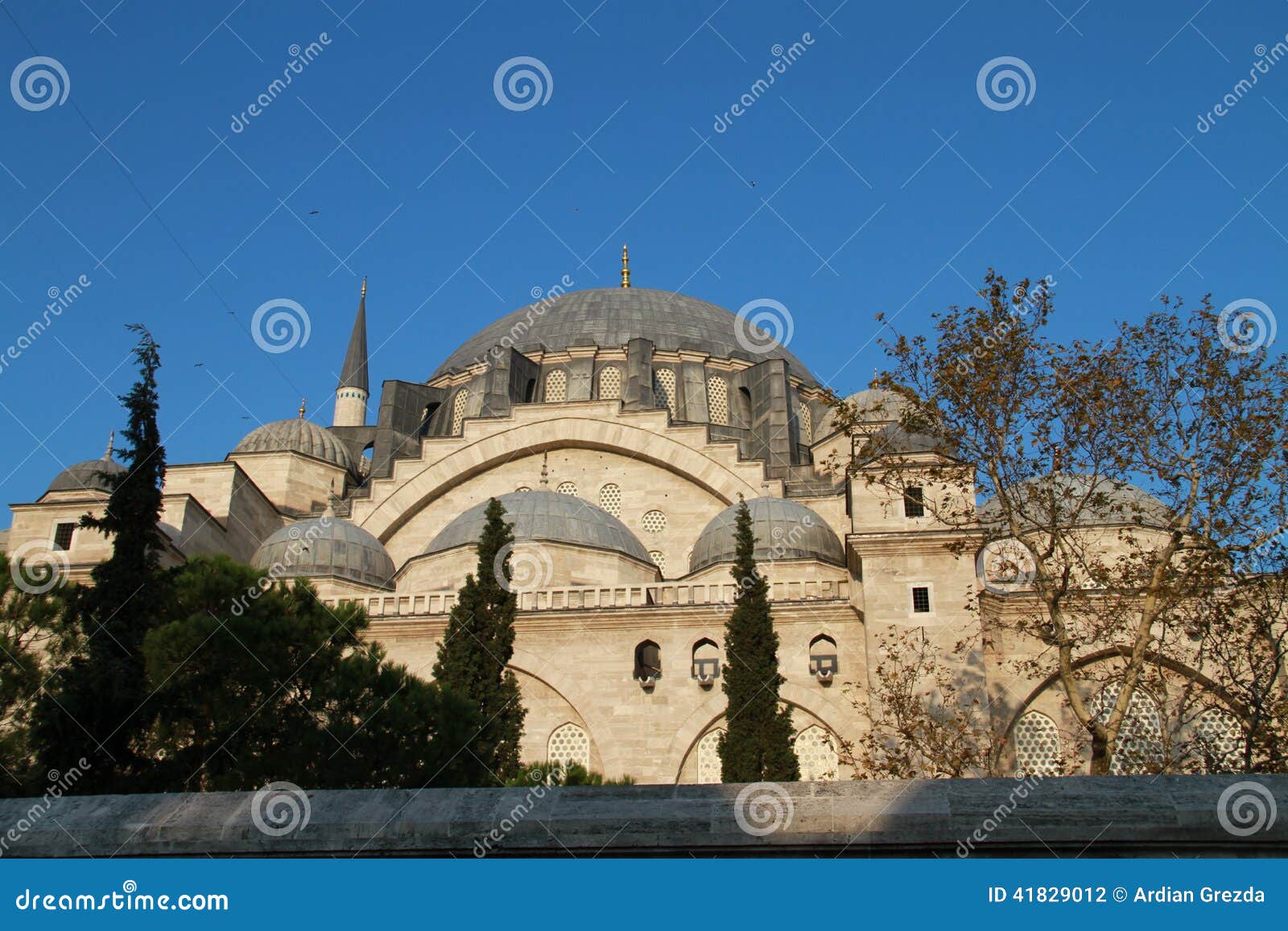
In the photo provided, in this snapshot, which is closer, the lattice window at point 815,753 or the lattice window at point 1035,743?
the lattice window at point 815,753

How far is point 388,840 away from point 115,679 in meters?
7.79

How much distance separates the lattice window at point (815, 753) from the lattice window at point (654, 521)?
8866 mm

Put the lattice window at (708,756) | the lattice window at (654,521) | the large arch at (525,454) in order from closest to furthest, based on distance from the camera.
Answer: the lattice window at (708,756) < the lattice window at (654,521) < the large arch at (525,454)

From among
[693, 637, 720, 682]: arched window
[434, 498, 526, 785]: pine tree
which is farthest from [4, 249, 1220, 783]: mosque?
[434, 498, 526, 785]: pine tree

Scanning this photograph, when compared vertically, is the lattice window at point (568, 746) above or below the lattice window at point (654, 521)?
below

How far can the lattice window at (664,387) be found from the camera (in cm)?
3357

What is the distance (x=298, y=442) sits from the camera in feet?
109

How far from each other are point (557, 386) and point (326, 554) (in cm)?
1045

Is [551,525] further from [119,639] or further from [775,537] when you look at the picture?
[119,639]

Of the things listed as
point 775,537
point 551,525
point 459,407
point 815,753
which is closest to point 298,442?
point 459,407

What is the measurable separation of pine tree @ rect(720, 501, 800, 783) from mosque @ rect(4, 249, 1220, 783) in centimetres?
79

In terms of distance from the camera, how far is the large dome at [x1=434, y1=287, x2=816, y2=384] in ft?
119

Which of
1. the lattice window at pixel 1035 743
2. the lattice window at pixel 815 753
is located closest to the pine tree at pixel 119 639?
the lattice window at pixel 815 753

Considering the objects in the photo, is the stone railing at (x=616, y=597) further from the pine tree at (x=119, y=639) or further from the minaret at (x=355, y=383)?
the minaret at (x=355, y=383)
